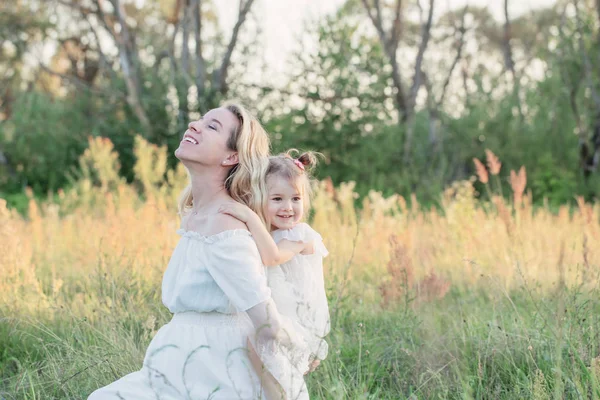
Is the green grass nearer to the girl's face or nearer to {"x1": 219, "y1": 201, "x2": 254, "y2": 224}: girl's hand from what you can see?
the girl's face

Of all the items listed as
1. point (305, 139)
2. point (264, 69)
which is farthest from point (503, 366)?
point (264, 69)

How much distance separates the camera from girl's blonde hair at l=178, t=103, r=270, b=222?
2.62 meters

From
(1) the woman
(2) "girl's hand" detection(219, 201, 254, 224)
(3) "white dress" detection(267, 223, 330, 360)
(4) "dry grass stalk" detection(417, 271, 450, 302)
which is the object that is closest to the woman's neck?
(1) the woman

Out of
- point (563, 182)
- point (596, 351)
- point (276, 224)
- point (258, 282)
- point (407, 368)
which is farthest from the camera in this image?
point (563, 182)

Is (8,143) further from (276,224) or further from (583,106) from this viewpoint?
(276,224)

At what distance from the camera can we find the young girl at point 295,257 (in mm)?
2580

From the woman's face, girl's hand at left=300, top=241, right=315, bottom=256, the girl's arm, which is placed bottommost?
girl's hand at left=300, top=241, right=315, bottom=256

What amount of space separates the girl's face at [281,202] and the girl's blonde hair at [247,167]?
0.03 metres

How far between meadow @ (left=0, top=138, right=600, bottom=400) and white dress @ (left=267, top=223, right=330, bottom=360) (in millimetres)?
176

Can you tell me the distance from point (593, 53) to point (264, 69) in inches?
215

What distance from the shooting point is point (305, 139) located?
10820 mm

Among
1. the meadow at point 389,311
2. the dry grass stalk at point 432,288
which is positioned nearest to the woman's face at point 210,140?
the meadow at point 389,311

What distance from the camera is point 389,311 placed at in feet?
13.0

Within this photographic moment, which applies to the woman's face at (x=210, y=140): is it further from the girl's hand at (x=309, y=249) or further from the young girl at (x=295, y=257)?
the girl's hand at (x=309, y=249)
